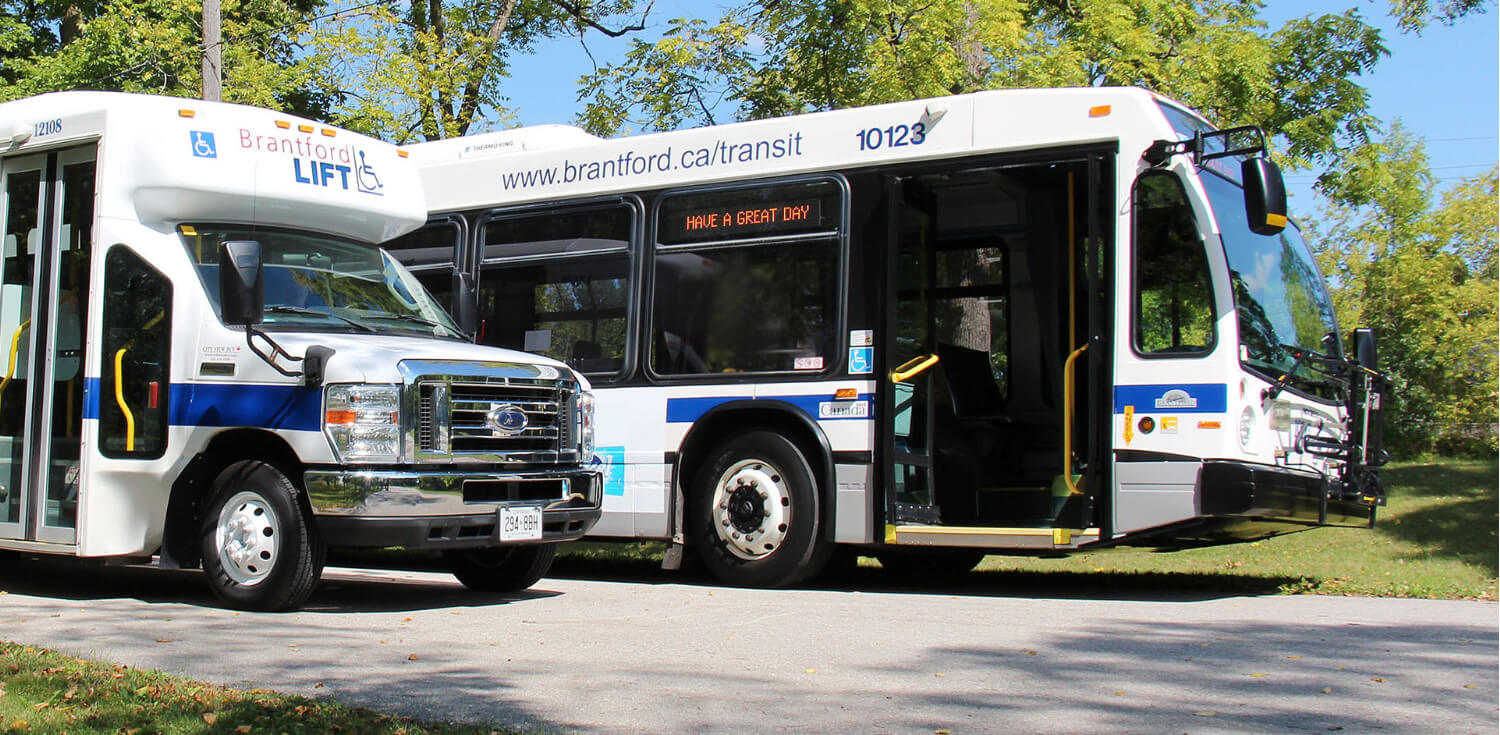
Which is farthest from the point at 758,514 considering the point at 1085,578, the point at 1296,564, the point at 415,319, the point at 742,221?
the point at 1296,564

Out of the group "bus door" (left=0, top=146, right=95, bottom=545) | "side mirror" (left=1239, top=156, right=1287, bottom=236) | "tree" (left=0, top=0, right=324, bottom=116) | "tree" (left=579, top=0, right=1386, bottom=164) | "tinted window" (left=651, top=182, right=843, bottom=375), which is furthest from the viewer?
"tree" (left=0, top=0, right=324, bottom=116)

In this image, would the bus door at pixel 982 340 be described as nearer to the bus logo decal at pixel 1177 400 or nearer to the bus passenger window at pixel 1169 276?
the bus passenger window at pixel 1169 276

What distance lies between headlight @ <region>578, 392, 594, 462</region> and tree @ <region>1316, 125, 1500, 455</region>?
36.5 meters

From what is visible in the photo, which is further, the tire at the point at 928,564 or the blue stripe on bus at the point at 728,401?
the tire at the point at 928,564

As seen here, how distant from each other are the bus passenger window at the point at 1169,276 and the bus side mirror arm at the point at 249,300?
4974mm

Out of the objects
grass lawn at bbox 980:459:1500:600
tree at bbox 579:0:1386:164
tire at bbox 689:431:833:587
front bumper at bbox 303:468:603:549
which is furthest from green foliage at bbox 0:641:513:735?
tree at bbox 579:0:1386:164

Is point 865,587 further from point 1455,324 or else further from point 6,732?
point 1455,324

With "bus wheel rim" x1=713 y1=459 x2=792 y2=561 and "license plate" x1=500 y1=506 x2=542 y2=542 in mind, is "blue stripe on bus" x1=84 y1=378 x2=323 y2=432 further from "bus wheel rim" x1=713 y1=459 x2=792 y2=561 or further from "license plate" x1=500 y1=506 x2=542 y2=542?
"bus wheel rim" x1=713 y1=459 x2=792 y2=561

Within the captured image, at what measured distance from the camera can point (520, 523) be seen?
8.94 metres

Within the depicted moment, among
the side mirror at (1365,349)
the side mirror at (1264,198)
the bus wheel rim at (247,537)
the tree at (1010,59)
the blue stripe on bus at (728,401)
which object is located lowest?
the bus wheel rim at (247,537)

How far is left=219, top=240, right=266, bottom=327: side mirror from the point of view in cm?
861

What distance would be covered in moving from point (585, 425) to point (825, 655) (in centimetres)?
305

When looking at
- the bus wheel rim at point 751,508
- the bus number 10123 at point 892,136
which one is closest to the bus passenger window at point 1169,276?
the bus number 10123 at point 892,136

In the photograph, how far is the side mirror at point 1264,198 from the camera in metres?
9.23
